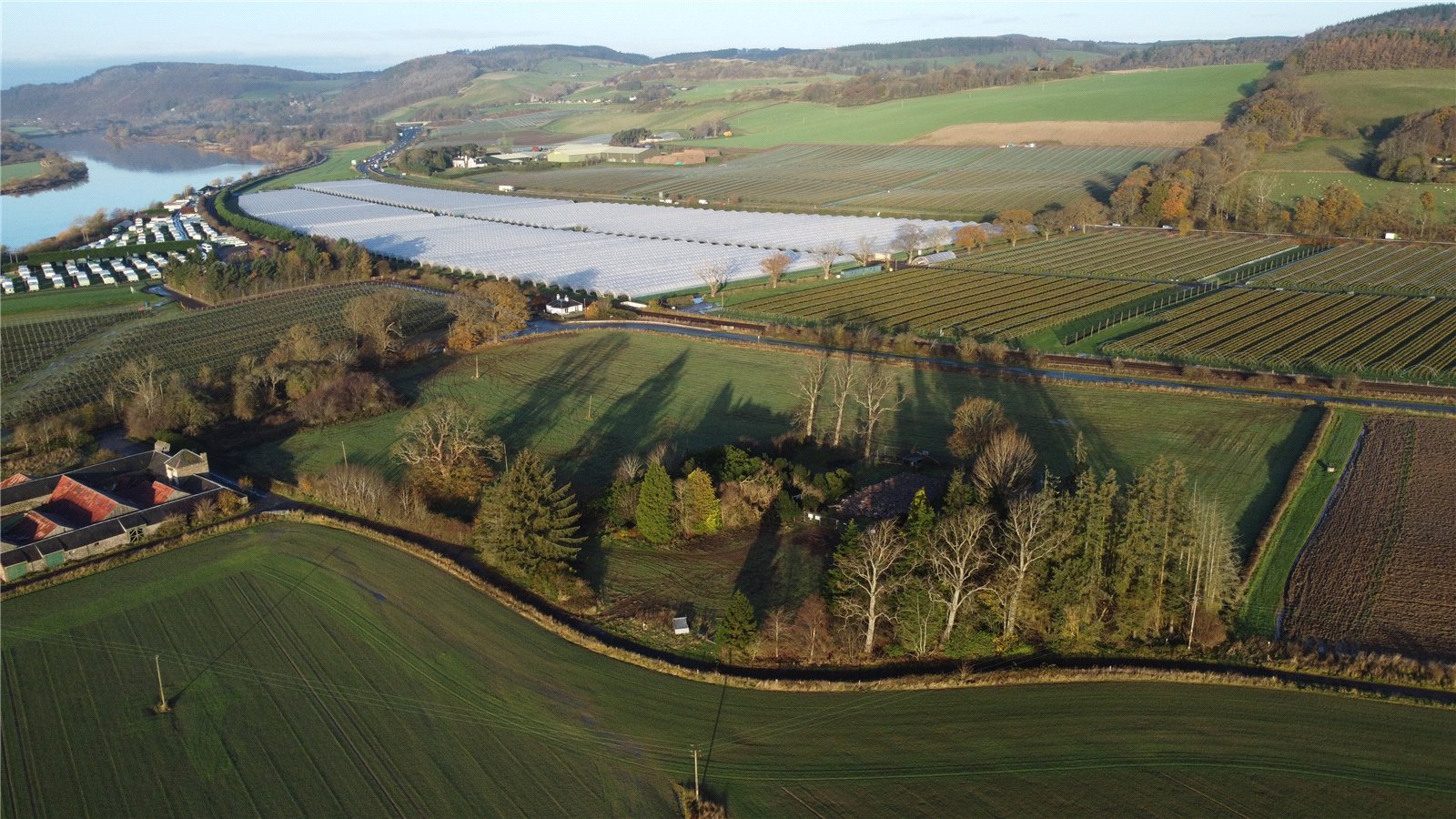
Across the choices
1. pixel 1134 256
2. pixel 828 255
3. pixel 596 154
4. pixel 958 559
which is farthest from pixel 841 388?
pixel 596 154

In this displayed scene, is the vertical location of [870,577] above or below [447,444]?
below

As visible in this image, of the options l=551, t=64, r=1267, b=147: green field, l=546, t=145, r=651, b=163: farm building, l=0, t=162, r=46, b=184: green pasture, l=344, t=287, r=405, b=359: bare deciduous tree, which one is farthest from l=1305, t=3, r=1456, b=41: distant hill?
l=0, t=162, r=46, b=184: green pasture

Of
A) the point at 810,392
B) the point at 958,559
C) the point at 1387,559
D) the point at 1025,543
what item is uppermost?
the point at 810,392

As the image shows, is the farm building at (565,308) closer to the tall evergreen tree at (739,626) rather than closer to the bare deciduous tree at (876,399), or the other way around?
the bare deciduous tree at (876,399)

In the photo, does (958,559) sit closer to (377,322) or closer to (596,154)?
(377,322)

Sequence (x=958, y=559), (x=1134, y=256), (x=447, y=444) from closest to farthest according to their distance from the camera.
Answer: (x=958, y=559) < (x=447, y=444) < (x=1134, y=256)

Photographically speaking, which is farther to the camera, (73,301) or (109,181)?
(109,181)

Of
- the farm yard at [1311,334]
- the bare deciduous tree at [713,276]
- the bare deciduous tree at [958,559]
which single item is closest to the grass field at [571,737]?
the bare deciduous tree at [958,559]
